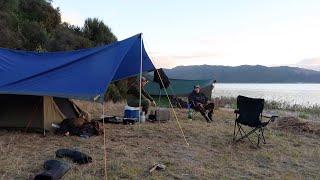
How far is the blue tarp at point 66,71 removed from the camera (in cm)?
587

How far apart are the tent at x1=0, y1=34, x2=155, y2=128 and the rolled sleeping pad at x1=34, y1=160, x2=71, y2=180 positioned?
100 cm

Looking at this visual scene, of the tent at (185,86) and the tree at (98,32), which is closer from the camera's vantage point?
the tent at (185,86)

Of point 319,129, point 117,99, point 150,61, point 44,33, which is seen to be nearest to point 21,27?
point 44,33

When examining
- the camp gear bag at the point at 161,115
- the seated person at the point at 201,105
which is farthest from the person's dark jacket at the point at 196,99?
the camp gear bag at the point at 161,115

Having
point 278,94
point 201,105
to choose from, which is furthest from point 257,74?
point 201,105

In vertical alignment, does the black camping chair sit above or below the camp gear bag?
above

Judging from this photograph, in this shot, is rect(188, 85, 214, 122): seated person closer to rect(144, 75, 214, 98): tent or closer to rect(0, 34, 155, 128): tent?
rect(0, 34, 155, 128): tent

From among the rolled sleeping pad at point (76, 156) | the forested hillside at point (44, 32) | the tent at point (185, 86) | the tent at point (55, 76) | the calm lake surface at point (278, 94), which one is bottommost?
the calm lake surface at point (278, 94)

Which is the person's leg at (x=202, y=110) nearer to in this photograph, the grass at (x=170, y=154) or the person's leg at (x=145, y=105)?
the person's leg at (x=145, y=105)

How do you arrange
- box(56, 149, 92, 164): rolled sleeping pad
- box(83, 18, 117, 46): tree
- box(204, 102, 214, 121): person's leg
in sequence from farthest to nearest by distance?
box(83, 18, 117, 46): tree, box(204, 102, 214, 121): person's leg, box(56, 149, 92, 164): rolled sleeping pad

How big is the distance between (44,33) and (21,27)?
104 cm

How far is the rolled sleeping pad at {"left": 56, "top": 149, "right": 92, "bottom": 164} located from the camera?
5.13 meters

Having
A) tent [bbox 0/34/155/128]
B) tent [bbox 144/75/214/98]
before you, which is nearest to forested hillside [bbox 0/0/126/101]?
tent [bbox 144/75/214/98]

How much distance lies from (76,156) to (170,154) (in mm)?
1282
